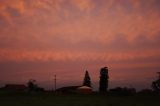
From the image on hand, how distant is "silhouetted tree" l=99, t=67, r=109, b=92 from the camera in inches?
4191

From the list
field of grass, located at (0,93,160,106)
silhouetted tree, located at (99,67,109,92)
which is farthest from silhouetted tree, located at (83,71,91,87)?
field of grass, located at (0,93,160,106)

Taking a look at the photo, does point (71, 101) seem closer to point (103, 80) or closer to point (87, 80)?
point (103, 80)

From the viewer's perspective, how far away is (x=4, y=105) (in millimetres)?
48906

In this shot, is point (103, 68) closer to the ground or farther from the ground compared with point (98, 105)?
farther from the ground

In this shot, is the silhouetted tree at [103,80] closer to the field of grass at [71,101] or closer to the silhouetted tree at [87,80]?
the silhouetted tree at [87,80]

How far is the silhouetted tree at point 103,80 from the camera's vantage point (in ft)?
349

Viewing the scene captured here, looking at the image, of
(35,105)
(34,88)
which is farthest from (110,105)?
(34,88)

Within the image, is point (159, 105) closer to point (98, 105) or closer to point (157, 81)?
point (98, 105)

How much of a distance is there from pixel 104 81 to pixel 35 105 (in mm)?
61630

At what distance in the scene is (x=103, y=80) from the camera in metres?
109

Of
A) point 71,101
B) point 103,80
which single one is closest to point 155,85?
point 103,80

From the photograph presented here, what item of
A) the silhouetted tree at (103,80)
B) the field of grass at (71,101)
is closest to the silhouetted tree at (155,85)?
the silhouetted tree at (103,80)

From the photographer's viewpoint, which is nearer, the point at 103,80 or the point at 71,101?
the point at 71,101

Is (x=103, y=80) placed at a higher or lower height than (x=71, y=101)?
higher
